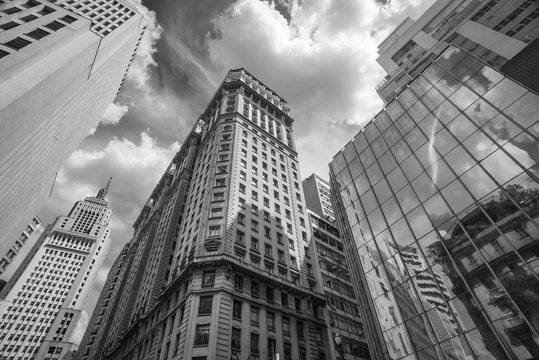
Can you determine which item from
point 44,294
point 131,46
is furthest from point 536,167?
point 44,294

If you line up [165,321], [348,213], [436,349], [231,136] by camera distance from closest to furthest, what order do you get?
[436,349] < [348,213] < [165,321] < [231,136]

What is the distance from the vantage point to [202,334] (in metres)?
30.4

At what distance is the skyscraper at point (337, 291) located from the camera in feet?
138

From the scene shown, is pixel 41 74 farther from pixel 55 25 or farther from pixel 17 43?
pixel 55 25

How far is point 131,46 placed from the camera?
66438 millimetres

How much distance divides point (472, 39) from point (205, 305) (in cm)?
4773

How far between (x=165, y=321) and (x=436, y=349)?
106 ft

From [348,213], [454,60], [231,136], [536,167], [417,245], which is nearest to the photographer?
[536,167]

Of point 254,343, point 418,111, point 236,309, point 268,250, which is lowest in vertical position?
point 254,343

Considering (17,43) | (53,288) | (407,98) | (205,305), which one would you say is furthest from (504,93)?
(53,288)

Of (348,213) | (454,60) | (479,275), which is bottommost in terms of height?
(479,275)

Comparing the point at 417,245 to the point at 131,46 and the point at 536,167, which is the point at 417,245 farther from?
the point at 131,46

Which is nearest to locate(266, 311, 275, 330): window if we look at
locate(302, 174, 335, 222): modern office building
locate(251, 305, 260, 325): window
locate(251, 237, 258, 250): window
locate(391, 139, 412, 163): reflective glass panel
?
locate(251, 305, 260, 325): window

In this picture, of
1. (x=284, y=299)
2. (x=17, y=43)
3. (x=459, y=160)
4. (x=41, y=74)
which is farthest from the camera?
(x=284, y=299)
